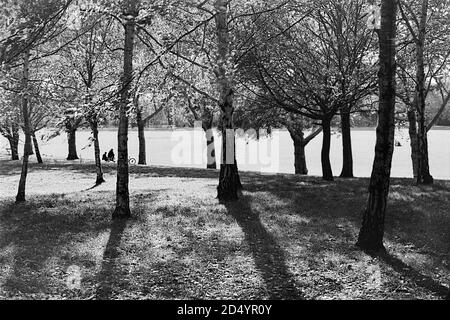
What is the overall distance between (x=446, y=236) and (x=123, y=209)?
8.71 metres

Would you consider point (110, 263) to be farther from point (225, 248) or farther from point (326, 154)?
point (326, 154)

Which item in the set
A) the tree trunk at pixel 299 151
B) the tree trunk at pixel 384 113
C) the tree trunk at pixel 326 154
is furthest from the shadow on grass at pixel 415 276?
the tree trunk at pixel 299 151

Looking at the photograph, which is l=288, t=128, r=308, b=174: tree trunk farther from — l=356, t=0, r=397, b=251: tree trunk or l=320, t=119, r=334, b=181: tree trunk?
l=356, t=0, r=397, b=251: tree trunk

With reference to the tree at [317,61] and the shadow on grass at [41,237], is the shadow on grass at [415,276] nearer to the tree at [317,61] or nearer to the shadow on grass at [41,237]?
the shadow on grass at [41,237]

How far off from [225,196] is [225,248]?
189 inches

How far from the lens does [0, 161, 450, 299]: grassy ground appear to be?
7.89 metres

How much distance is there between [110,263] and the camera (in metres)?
9.33

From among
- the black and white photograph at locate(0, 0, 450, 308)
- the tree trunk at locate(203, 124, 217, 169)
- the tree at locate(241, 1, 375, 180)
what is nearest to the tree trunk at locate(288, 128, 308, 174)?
the tree trunk at locate(203, 124, 217, 169)

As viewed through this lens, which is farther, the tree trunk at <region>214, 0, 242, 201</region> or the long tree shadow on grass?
the tree trunk at <region>214, 0, 242, 201</region>

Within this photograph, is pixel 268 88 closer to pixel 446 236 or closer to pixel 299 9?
pixel 299 9

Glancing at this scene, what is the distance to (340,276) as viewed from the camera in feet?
27.3

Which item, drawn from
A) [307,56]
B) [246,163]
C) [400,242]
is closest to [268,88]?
[307,56]

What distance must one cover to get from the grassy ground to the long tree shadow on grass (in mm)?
28

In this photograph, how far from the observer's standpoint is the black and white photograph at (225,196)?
811 centimetres
